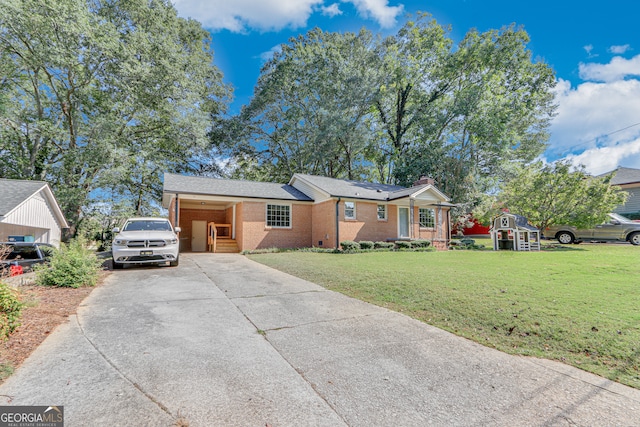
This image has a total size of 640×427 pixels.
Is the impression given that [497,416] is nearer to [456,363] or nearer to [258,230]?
[456,363]

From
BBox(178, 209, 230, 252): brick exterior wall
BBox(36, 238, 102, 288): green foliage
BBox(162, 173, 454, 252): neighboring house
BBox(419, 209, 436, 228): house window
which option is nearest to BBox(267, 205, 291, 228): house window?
BBox(162, 173, 454, 252): neighboring house

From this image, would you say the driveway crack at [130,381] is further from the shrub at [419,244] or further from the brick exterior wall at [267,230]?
the shrub at [419,244]

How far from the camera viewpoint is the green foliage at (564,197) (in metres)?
14.4

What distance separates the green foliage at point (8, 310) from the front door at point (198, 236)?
57.8ft

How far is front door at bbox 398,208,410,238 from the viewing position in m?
19.3

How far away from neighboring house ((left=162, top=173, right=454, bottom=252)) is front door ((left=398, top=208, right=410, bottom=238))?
7cm

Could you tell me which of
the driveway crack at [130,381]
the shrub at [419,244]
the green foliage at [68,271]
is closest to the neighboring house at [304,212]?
the shrub at [419,244]

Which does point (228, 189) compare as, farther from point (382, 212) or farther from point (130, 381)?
point (130, 381)

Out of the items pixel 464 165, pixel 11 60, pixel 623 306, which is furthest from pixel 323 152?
pixel 623 306

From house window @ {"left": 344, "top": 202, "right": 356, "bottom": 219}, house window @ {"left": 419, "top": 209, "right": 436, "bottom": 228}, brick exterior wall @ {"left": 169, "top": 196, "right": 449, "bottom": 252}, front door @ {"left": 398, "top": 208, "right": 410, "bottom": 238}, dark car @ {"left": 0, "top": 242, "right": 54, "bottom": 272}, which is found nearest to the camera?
dark car @ {"left": 0, "top": 242, "right": 54, "bottom": 272}

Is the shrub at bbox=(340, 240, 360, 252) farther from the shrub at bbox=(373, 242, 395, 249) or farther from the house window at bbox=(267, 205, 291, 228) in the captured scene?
the house window at bbox=(267, 205, 291, 228)

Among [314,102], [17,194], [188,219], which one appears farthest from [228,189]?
[314,102]

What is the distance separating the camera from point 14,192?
1253 centimetres

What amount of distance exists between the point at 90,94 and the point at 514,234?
94.1 feet
